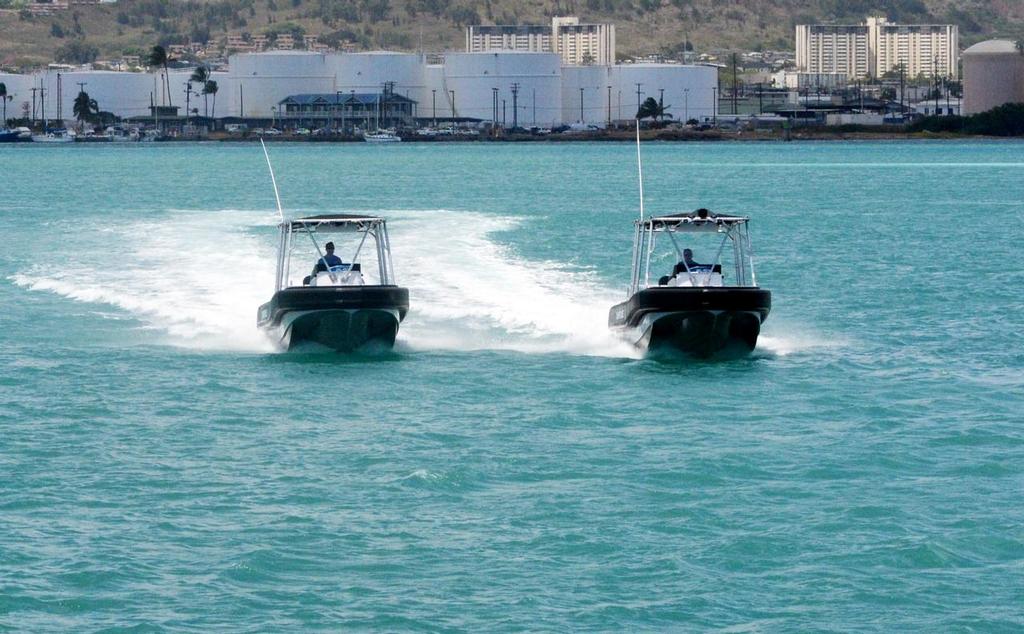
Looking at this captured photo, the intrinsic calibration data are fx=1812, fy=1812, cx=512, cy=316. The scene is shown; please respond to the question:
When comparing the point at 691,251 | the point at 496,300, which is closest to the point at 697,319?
the point at 691,251

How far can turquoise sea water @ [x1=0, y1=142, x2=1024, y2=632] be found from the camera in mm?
17031

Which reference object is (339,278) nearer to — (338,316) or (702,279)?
(338,316)

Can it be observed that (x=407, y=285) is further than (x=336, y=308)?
Yes

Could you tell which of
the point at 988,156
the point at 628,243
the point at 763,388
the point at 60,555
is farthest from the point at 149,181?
the point at 60,555

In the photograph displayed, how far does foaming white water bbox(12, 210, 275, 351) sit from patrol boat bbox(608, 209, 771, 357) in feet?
22.3

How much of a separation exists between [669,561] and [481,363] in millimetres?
12734

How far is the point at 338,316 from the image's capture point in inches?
1174

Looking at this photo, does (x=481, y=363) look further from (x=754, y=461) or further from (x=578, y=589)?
(x=578, y=589)

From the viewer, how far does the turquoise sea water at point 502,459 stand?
17.0 meters

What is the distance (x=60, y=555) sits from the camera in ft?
59.5

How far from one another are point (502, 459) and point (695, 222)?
9.02 metres

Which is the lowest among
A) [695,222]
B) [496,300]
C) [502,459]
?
[502,459]

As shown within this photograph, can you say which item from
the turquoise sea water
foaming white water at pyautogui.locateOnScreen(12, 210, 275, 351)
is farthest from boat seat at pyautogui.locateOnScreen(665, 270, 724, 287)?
foaming white water at pyautogui.locateOnScreen(12, 210, 275, 351)

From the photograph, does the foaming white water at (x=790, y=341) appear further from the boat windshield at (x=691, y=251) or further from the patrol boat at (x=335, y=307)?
the patrol boat at (x=335, y=307)
